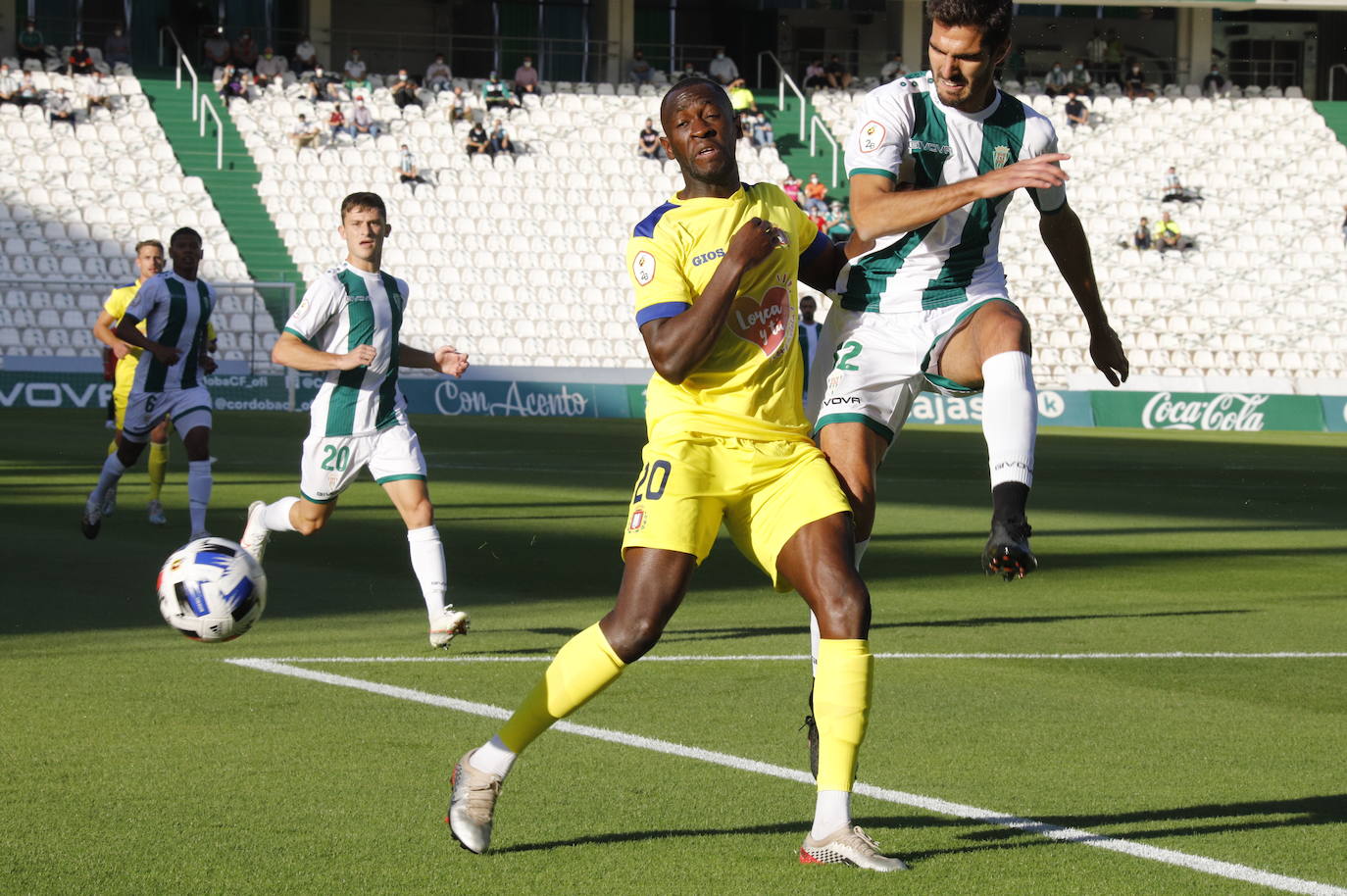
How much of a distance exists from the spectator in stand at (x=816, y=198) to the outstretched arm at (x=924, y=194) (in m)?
32.3

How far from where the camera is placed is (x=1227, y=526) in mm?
15414

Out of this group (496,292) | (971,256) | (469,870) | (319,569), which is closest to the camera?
(469,870)

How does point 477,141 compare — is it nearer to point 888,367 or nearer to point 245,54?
point 245,54

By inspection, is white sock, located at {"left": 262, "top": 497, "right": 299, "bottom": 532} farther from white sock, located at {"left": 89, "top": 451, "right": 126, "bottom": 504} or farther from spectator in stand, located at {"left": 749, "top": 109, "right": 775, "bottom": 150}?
spectator in stand, located at {"left": 749, "top": 109, "right": 775, "bottom": 150}

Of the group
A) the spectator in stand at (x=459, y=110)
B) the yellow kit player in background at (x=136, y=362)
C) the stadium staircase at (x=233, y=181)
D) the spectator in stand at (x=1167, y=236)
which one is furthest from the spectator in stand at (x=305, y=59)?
the yellow kit player in background at (x=136, y=362)

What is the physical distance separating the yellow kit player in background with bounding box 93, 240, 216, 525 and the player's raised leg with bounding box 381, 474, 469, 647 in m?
A: 4.93

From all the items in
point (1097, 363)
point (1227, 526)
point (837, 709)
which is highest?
point (1097, 363)

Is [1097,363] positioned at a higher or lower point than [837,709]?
higher

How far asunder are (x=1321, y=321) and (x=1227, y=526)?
937 inches

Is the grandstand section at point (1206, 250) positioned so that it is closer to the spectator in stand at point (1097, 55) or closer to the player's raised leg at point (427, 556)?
the spectator in stand at point (1097, 55)

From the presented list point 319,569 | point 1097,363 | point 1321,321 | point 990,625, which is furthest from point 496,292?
point 1097,363

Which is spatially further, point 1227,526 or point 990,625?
point 1227,526

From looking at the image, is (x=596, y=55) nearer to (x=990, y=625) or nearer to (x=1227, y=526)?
(x=1227, y=526)

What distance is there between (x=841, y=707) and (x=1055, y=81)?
41.5 meters
